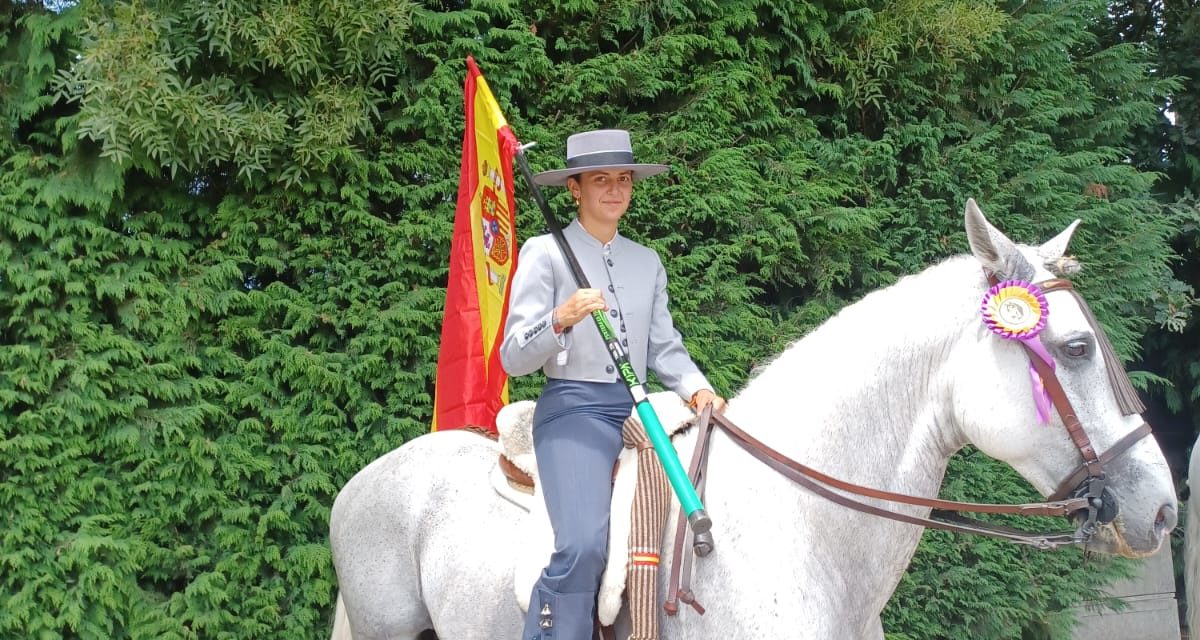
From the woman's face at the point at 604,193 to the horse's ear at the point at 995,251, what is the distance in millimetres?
1046

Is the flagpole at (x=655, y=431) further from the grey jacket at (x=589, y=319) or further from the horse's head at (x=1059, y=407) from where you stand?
the horse's head at (x=1059, y=407)

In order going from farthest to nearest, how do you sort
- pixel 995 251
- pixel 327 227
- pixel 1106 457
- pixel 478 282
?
pixel 327 227, pixel 478 282, pixel 995 251, pixel 1106 457

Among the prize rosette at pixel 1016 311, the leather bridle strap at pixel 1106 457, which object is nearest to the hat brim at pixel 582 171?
the prize rosette at pixel 1016 311

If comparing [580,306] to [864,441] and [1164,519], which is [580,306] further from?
[1164,519]

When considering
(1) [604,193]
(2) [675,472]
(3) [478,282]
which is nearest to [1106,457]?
(2) [675,472]

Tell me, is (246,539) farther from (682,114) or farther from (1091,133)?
(1091,133)

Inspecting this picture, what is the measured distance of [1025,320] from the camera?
215 centimetres

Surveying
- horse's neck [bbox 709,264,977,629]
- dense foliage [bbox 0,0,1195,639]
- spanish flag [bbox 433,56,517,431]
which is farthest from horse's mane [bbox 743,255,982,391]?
dense foliage [bbox 0,0,1195,639]

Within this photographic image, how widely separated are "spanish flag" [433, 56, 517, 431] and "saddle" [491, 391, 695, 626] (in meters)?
0.98

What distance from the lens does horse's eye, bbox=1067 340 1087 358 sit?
217cm

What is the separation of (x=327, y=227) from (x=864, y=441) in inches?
129

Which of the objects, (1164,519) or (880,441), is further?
(880,441)

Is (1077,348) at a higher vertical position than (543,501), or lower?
higher

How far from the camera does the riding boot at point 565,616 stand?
236cm
